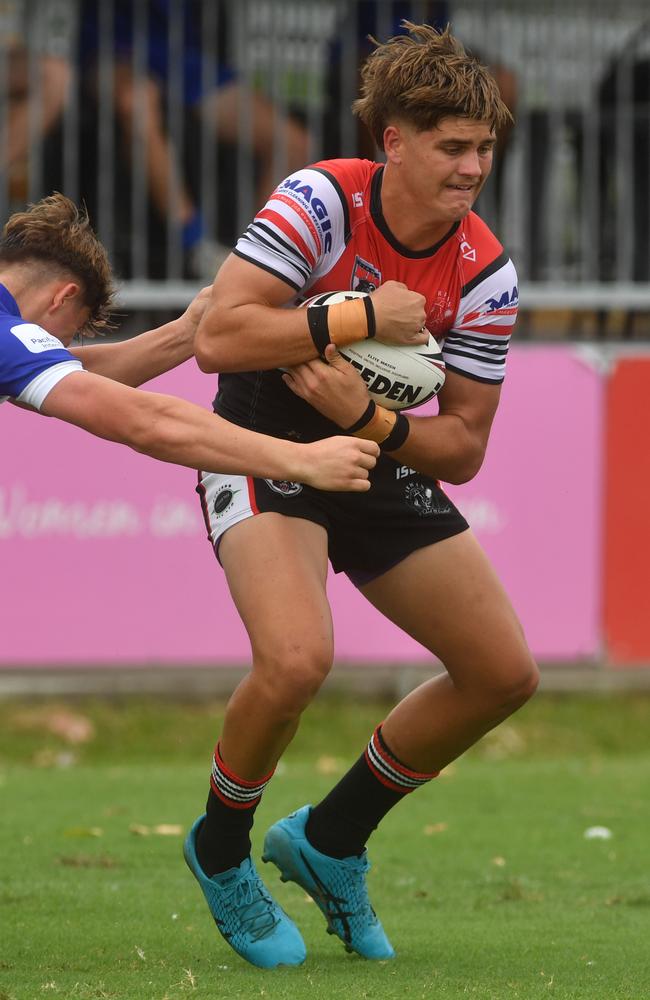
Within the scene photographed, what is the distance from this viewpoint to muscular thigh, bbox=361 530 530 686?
15.0 ft

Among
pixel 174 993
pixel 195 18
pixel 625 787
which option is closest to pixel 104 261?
pixel 174 993

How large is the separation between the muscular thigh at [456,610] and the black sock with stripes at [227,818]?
2.00ft

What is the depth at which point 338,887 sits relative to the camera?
15.2 ft

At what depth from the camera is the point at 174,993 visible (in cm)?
404

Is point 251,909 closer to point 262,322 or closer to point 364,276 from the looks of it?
point 262,322

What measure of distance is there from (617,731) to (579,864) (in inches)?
121

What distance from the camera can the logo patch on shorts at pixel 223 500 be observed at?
177 inches

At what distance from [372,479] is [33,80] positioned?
592 cm

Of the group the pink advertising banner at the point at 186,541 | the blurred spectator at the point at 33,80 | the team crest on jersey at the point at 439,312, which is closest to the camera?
the team crest on jersey at the point at 439,312

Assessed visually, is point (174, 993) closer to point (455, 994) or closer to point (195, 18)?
point (455, 994)

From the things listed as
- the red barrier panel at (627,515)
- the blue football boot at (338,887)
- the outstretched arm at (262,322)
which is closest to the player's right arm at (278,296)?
the outstretched arm at (262,322)

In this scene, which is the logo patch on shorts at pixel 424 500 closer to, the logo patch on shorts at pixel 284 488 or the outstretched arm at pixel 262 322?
the logo patch on shorts at pixel 284 488

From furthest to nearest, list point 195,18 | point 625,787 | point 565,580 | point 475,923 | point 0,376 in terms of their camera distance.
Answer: point 195,18 < point 565,580 < point 625,787 < point 475,923 < point 0,376

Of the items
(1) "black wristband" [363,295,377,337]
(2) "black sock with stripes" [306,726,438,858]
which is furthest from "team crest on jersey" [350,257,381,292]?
(2) "black sock with stripes" [306,726,438,858]
